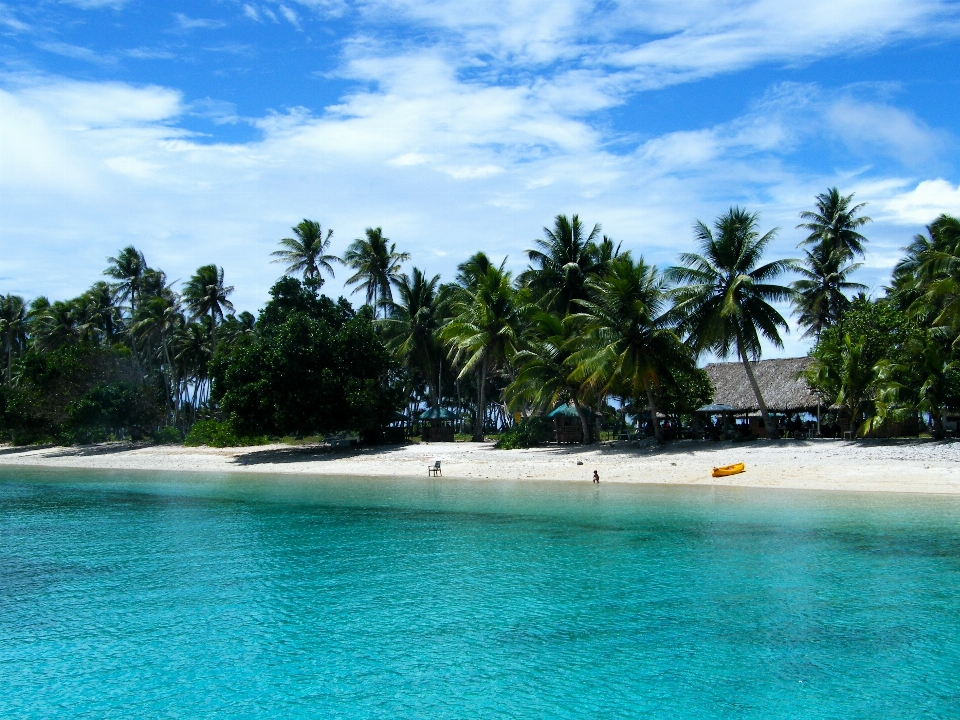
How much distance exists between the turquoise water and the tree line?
11.0 meters

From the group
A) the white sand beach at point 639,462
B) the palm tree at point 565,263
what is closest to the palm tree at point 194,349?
the white sand beach at point 639,462

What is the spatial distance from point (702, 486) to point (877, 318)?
11.6 meters

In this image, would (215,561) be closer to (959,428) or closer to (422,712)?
(422,712)

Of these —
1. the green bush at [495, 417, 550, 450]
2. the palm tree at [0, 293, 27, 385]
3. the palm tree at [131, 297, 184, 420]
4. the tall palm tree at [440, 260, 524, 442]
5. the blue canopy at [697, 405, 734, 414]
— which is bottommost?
the green bush at [495, 417, 550, 450]

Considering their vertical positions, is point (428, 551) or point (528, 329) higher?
point (528, 329)

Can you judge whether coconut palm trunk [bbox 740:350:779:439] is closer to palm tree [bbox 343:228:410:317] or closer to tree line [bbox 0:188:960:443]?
tree line [bbox 0:188:960:443]

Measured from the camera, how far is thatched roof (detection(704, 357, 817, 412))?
3759 centimetres

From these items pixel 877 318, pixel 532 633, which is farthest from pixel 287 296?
pixel 532 633

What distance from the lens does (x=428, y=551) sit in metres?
15.5

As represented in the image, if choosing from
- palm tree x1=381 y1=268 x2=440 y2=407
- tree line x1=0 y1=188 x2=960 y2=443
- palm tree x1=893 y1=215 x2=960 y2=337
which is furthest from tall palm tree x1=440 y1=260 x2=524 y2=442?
palm tree x1=893 y1=215 x2=960 y2=337

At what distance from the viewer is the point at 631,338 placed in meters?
31.6

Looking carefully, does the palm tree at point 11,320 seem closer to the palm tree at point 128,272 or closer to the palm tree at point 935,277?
the palm tree at point 128,272

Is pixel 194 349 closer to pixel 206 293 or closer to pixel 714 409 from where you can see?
pixel 206 293

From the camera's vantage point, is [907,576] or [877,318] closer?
[907,576]
